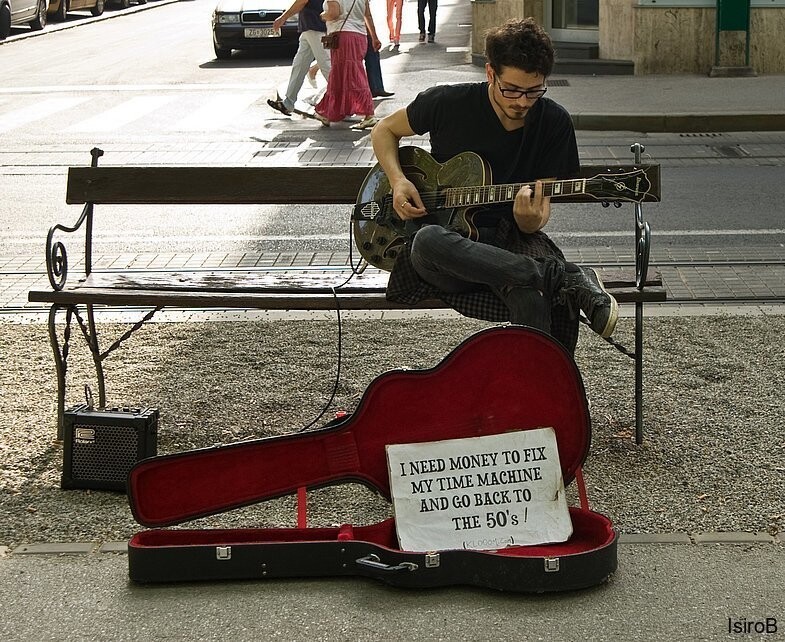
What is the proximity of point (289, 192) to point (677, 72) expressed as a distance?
40.2 feet

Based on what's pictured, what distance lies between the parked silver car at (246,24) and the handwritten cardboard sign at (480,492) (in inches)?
654

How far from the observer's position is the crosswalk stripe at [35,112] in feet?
45.6

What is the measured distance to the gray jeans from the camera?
435 centimetres

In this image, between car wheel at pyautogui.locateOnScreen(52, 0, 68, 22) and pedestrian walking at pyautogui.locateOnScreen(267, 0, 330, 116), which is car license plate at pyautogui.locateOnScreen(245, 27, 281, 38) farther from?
car wheel at pyautogui.locateOnScreen(52, 0, 68, 22)

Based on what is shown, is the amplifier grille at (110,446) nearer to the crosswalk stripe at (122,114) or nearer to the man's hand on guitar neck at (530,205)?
the man's hand on guitar neck at (530,205)

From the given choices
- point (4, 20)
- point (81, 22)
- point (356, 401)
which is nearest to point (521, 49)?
point (356, 401)

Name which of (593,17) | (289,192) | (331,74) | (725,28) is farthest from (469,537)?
(593,17)

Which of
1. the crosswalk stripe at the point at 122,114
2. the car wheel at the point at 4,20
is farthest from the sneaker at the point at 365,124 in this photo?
the car wheel at the point at 4,20

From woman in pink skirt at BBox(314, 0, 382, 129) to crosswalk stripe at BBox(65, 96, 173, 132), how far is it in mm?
2246

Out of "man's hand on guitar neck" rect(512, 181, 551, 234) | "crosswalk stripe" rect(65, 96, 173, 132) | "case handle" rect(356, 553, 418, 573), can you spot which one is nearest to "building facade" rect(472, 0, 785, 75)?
"crosswalk stripe" rect(65, 96, 173, 132)

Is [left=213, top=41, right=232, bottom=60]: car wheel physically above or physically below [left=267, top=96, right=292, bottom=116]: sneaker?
below

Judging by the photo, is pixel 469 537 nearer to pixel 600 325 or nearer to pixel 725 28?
pixel 600 325

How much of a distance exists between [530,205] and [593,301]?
428 millimetres

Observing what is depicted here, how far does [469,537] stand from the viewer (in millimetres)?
3779
